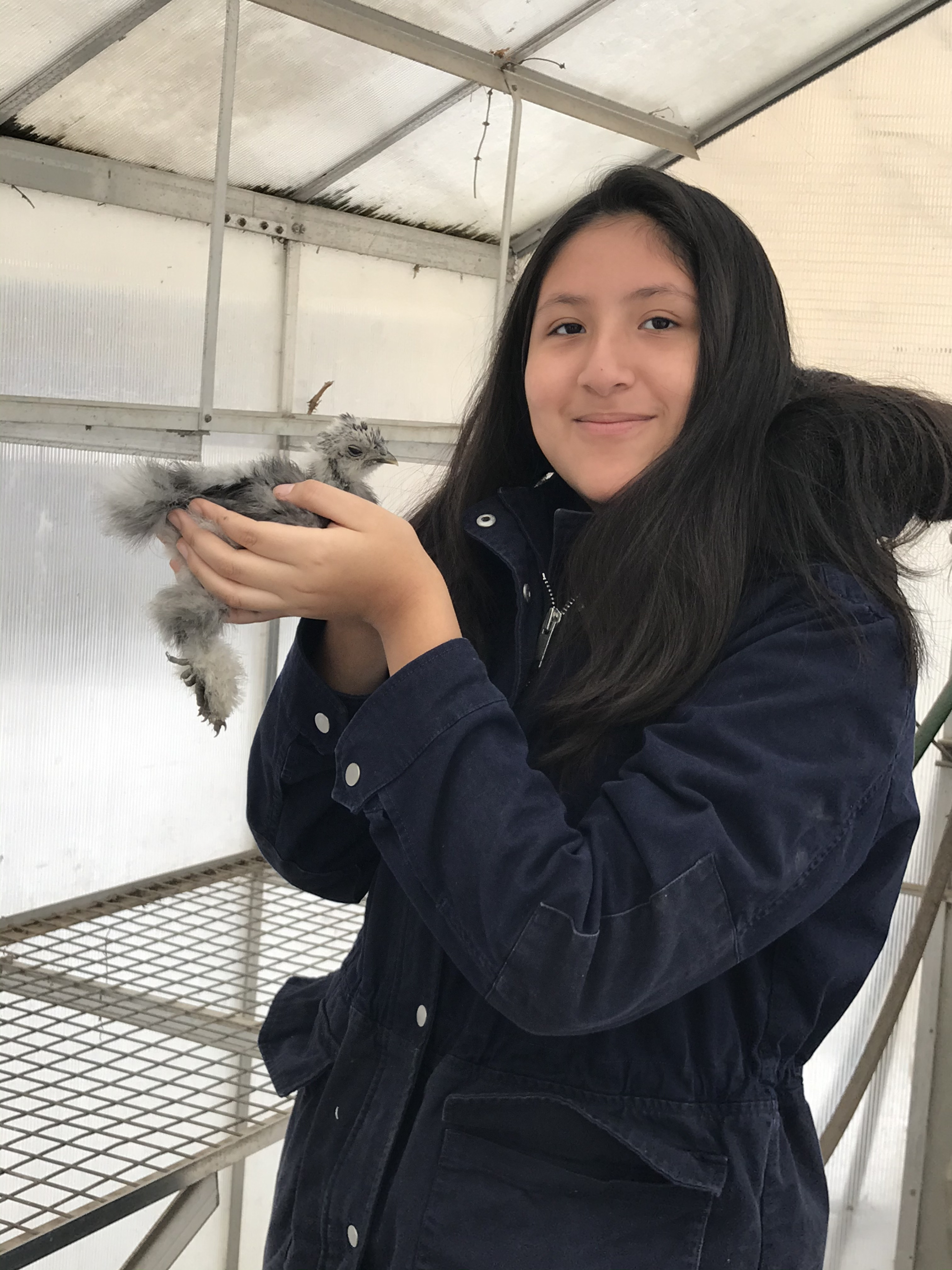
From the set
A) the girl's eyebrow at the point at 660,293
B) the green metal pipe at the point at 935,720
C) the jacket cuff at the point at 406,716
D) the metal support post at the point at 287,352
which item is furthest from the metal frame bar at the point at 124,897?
the girl's eyebrow at the point at 660,293

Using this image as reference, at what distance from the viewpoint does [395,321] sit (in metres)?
2.50

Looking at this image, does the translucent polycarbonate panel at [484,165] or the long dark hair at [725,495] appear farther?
the translucent polycarbonate panel at [484,165]

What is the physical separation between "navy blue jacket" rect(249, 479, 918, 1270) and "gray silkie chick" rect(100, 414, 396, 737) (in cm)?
17

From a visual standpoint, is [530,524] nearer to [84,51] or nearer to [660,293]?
[660,293]

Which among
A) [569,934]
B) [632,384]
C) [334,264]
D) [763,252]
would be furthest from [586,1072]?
[334,264]

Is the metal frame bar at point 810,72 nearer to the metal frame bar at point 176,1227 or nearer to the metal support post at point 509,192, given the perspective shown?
the metal support post at point 509,192

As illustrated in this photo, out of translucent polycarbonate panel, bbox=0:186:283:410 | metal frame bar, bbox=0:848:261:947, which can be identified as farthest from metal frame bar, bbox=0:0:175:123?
metal frame bar, bbox=0:848:261:947

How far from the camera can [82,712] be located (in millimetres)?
2029

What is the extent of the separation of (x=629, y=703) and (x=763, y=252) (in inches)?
12.8

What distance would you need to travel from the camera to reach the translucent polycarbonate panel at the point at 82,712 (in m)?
1.91

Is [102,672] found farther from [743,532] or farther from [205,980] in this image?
[743,532]

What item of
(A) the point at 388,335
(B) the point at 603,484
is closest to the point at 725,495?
(B) the point at 603,484

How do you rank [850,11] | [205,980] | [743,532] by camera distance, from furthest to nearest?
[850,11]
[205,980]
[743,532]

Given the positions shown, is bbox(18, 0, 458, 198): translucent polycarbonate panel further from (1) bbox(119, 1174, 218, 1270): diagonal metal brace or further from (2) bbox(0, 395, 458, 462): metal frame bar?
(1) bbox(119, 1174, 218, 1270): diagonal metal brace
